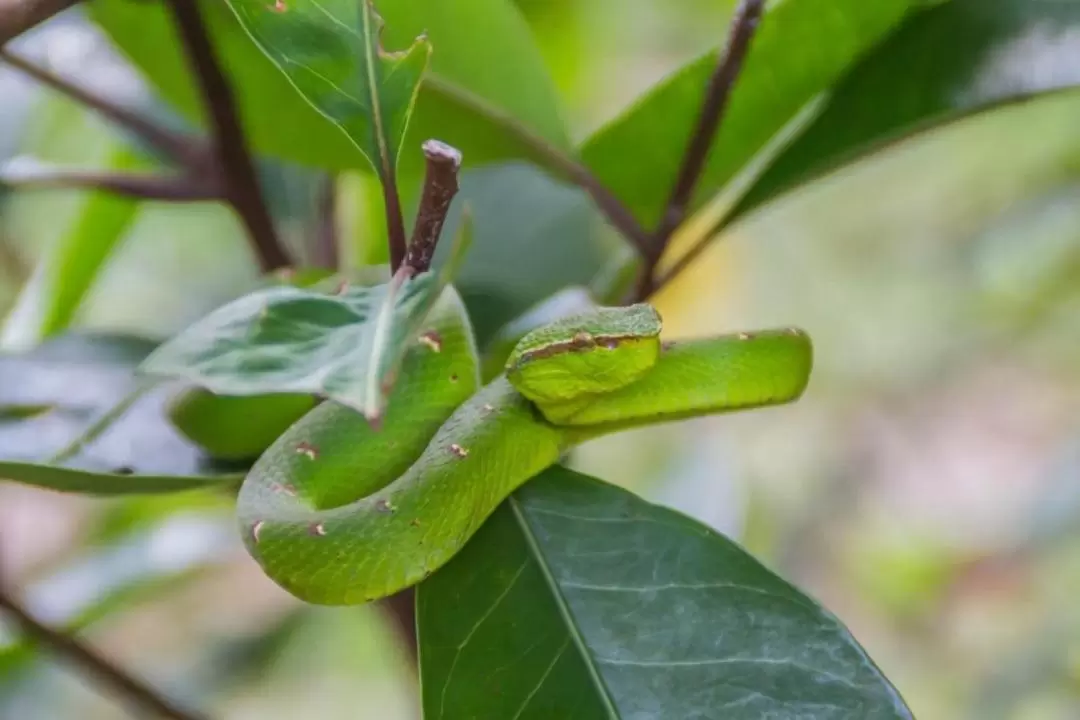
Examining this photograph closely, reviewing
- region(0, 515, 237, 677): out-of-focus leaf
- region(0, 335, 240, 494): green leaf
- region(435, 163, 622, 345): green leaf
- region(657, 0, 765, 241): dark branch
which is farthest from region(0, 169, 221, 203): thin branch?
region(0, 515, 237, 677): out-of-focus leaf

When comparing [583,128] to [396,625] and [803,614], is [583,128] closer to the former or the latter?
[396,625]

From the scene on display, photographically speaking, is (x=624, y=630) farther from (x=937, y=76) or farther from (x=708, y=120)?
(x=937, y=76)

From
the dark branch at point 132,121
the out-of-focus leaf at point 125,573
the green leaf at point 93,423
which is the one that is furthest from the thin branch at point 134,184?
the out-of-focus leaf at point 125,573

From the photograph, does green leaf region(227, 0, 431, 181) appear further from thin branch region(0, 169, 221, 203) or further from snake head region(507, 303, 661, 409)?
thin branch region(0, 169, 221, 203)

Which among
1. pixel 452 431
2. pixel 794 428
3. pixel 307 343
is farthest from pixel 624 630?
pixel 794 428

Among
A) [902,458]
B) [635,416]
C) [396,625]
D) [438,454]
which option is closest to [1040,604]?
[902,458]

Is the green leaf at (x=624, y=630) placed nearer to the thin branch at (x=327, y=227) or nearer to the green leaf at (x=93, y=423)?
the green leaf at (x=93, y=423)
